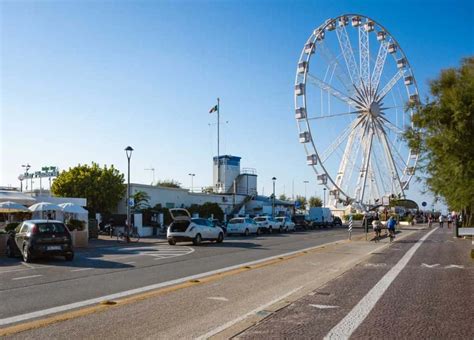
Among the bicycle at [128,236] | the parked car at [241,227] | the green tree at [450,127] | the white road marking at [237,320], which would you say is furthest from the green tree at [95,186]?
the white road marking at [237,320]

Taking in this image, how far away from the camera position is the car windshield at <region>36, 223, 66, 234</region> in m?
18.8

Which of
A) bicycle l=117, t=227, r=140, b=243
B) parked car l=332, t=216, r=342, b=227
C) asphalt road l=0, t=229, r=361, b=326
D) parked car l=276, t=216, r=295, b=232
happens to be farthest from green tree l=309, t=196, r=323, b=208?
asphalt road l=0, t=229, r=361, b=326

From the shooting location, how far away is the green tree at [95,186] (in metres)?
45.8

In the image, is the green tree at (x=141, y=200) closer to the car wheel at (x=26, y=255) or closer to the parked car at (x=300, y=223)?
→ the parked car at (x=300, y=223)

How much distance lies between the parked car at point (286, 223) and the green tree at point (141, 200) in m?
12.6

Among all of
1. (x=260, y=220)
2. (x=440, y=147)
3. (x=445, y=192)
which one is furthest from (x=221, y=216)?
(x=440, y=147)

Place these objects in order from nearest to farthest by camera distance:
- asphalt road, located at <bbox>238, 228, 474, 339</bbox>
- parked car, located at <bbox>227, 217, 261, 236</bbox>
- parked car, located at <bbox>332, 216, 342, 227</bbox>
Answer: asphalt road, located at <bbox>238, 228, 474, 339</bbox> < parked car, located at <bbox>227, 217, 261, 236</bbox> < parked car, located at <bbox>332, 216, 342, 227</bbox>

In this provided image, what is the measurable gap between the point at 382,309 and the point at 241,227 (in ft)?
103

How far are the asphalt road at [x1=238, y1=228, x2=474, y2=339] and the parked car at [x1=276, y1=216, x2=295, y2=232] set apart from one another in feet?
111

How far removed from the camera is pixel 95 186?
4559cm

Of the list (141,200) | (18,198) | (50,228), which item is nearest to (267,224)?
(141,200)

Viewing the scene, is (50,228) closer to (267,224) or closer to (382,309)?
(382,309)

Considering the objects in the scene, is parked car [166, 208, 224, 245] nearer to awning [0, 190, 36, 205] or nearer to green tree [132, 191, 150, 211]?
awning [0, 190, 36, 205]

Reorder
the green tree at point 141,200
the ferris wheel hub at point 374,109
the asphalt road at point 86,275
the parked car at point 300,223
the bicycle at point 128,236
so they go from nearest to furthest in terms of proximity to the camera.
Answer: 1. the asphalt road at point 86,275
2. the bicycle at point 128,236
3. the green tree at point 141,200
4. the ferris wheel hub at point 374,109
5. the parked car at point 300,223
